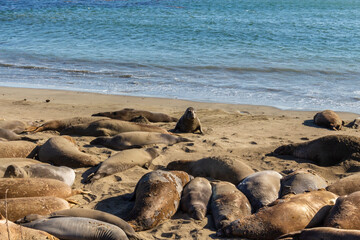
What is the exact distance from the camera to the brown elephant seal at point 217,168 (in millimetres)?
6180

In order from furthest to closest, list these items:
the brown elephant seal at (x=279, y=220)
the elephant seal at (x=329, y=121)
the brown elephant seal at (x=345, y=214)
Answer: the elephant seal at (x=329, y=121), the brown elephant seal at (x=279, y=220), the brown elephant seal at (x=345, y=214)

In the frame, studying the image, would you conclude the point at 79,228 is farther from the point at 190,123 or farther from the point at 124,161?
the point at 190,123

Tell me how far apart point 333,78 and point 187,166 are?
964cm

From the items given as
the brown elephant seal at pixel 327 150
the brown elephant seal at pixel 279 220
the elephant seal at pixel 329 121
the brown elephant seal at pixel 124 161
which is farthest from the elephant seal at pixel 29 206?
the elephant seal at pixel 329 121

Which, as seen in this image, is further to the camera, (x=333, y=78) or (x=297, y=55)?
(x=297, y=55)

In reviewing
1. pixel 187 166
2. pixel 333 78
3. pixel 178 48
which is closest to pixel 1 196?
pixel 187 166

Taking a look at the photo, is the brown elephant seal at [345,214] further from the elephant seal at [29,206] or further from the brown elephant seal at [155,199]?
the elephant seal at [29,206]

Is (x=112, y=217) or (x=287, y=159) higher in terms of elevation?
(x=112, y=217)

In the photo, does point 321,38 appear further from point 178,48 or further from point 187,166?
point 187,166

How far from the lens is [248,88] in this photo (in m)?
13.4

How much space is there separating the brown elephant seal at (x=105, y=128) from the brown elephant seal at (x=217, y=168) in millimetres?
1933

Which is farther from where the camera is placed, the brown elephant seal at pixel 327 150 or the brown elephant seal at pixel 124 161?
the brown elephant seal at pixel 327 150

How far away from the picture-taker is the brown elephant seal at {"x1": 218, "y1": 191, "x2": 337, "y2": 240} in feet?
14.6

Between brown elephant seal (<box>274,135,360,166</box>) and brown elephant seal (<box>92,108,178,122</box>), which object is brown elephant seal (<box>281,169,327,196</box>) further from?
brown elephant seal (<box>92,108,178,122</box>)
